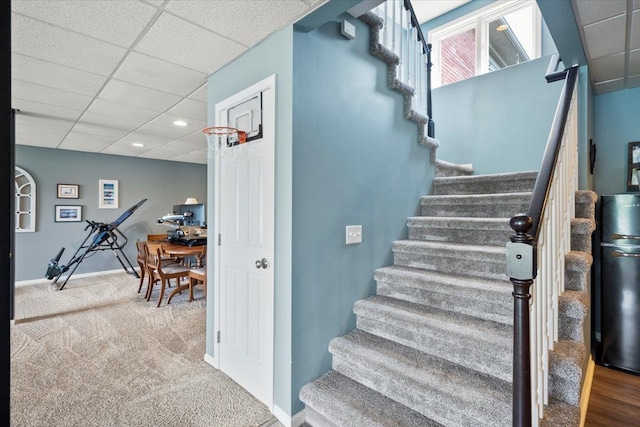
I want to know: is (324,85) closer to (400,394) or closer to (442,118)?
(400,394)

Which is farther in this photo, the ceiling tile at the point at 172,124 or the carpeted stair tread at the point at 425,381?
the ceiling tile at the point at 172,124

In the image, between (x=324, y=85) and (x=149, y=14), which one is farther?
(x=324, y=85)

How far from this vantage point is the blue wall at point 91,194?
5598mm

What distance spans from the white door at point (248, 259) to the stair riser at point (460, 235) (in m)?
1.39

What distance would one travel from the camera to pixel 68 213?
19.5 feet

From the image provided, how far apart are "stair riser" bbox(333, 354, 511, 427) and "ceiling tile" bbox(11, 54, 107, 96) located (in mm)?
3046

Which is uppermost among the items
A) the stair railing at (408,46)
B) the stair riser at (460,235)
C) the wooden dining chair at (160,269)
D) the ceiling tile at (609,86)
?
the stair railing at (408,46)

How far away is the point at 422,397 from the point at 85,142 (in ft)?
20.0

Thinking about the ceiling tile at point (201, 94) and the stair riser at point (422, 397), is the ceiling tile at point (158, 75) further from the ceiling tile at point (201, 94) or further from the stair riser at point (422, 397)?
the stair riser at point (422, 397)

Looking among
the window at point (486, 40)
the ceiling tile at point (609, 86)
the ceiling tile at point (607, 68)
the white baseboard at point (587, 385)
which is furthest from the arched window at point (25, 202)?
the ceiling tile at point (609, 86)

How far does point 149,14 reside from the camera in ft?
5.85
